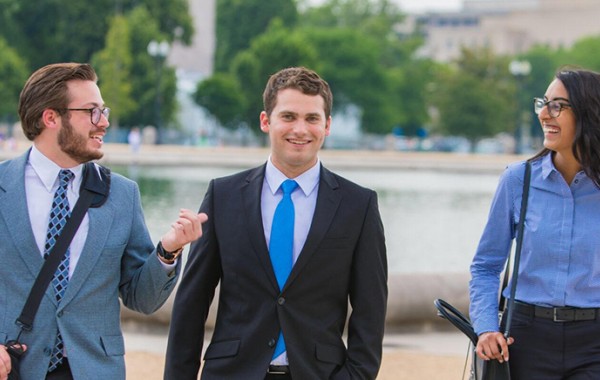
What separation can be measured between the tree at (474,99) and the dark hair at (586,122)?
65015mm

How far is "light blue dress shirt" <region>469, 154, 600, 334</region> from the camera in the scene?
13.8 ft

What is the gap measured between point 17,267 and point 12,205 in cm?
22

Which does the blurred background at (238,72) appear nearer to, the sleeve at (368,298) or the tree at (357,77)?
the tree at (357,77)

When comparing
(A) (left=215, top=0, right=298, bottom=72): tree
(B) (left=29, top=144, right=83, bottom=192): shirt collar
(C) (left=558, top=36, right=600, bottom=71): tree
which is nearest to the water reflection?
(B) (left=29, top=144, right=83, bottom=192): shirt collar

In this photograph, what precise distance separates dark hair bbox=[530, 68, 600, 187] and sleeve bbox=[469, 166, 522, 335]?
257 millimetres

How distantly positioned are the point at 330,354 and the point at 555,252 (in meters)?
0.90

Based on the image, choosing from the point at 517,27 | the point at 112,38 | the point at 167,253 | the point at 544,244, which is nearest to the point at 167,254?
the point at 167,253

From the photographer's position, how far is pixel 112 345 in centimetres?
393

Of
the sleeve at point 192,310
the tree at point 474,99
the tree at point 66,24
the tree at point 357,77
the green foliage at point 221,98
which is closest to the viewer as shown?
the sleeve at point 192,310

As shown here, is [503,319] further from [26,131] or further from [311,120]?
[26,131]

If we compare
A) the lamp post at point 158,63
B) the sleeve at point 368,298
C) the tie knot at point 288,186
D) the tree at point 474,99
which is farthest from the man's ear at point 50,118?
the tree at point 474,99

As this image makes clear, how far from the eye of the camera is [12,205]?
3920mm

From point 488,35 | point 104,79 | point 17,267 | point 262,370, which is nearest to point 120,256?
point 17,267

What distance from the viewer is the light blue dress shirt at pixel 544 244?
4199mm
